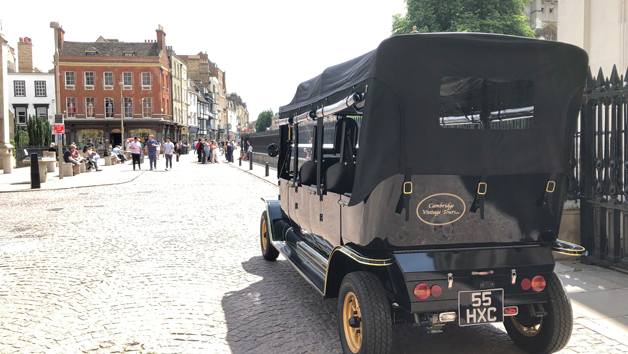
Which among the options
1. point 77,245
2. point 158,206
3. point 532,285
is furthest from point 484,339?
point 158,206

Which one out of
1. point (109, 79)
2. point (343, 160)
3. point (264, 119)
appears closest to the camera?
point (343, 160)

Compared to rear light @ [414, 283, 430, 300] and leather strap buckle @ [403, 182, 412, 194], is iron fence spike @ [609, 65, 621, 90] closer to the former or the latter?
leather strap buckle @ [403, 182, 412, 194]

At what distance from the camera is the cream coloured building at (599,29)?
12834mm

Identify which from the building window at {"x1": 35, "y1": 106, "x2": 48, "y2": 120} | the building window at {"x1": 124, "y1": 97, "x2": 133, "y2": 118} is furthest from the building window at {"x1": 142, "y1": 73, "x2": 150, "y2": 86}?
the building window at {"x1": 35, "y1": 106, "x2": 48, "y2": 120}

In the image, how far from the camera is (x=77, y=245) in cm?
809

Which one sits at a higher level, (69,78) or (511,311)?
(69,78)

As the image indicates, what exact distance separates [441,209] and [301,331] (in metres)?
1.58

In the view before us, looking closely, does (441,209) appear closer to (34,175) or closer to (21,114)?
(34,175)

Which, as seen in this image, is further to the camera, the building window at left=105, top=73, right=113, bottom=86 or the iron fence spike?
the building window at left=105, top=73, right=113, bottom=86

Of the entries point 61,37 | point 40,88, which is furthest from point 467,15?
point 40,88

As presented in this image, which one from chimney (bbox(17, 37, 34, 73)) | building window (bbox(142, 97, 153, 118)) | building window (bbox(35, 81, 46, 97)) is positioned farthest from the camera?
chimney (bbox(17, 37, 34, 73))

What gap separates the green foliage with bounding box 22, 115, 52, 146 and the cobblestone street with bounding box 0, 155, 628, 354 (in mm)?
30545

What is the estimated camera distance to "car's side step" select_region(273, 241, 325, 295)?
441cm

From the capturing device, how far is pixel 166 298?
5.29 metres
